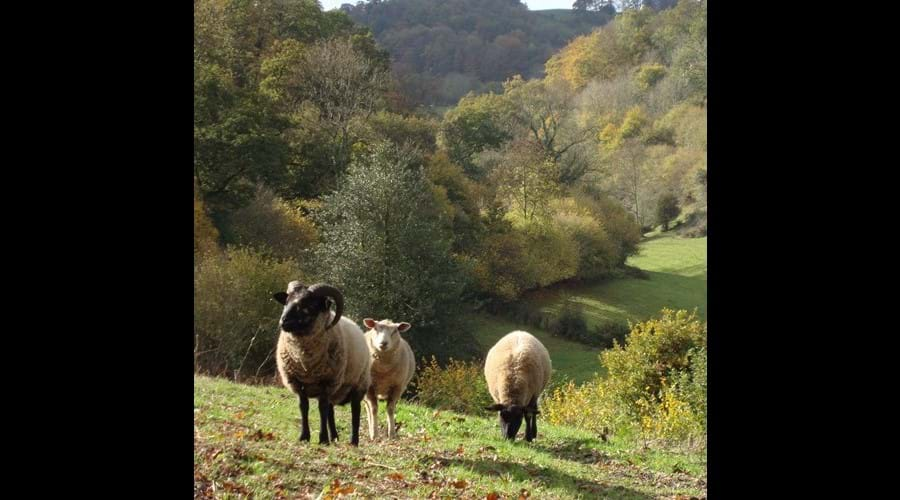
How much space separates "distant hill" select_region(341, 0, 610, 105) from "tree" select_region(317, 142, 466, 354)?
23958 millimetres

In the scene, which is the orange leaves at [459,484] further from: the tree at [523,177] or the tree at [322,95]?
the tree at [523,177]

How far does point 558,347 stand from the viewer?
108 ft

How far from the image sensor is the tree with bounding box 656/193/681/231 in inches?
1715

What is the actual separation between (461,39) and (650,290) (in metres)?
26.9

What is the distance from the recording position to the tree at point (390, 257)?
2408cm

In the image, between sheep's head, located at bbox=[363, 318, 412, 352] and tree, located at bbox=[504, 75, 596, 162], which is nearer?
sheep's head, located at bbox=[363, 318, 412, 352]

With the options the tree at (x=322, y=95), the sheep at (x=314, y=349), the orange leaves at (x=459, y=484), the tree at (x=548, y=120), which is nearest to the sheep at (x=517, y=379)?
the sheep at (x=314, y=349)

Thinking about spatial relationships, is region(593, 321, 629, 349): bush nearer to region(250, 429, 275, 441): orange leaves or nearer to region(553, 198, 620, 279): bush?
region(553, 198, 620, 279): bush

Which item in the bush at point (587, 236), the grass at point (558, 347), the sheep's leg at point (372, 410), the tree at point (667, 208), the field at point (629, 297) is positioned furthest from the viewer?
the tree at point (667, 208)

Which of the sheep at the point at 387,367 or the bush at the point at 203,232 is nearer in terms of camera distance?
the sheep at the point at 387,367

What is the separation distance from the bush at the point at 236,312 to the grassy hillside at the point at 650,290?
1756 cm

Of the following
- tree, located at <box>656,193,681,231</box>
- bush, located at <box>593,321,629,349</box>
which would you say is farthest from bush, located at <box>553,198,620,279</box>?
tree, located at <box>656,193,681,231</box>
